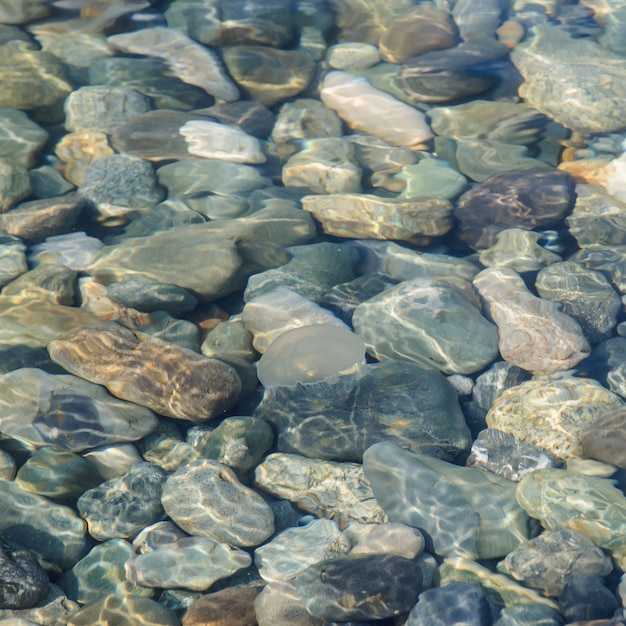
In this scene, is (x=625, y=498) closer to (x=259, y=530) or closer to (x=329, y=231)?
(x=259, y=530)

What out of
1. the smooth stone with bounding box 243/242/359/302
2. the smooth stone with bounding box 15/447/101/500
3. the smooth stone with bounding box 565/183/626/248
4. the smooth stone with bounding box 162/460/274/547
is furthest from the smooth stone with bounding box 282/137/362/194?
the smooth stone with bounding box 15/447/101/500

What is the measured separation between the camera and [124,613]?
3182 mm

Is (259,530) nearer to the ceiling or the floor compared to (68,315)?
nearer to the floor

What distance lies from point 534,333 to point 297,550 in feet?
7.49

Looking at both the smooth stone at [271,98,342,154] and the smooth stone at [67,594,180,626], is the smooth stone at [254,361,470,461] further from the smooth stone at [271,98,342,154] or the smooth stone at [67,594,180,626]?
the smooth stone at [271,98,342,154]

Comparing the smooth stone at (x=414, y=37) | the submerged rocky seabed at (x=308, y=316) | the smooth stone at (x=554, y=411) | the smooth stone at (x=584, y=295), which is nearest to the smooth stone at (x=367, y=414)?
the submerged rocky seabed at (x=308, y=316)

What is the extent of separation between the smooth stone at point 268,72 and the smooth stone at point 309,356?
345 cm

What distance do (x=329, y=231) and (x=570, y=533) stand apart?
10.2ft

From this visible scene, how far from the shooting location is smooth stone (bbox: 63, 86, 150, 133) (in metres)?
6.41

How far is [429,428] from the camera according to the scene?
401cm

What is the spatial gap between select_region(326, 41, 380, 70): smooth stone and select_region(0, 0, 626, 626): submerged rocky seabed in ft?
0.11

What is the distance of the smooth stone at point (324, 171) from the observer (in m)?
5.91

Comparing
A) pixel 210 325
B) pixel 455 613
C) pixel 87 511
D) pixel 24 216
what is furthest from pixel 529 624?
pixel 24 216

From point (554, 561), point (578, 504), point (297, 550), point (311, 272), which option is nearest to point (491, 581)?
point (554, 561)
